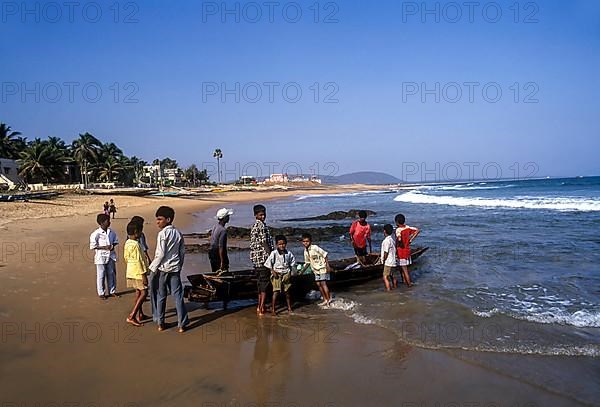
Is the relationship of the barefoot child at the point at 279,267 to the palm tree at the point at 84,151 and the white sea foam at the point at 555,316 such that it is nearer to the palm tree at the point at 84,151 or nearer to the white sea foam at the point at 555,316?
the white sea foam at the point at 555,316

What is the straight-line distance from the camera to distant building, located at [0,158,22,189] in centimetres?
5014

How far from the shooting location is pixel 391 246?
909 cm

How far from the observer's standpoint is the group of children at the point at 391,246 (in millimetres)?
9047

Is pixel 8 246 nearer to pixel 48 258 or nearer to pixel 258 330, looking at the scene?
pixel 48 258

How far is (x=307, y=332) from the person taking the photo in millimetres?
6367

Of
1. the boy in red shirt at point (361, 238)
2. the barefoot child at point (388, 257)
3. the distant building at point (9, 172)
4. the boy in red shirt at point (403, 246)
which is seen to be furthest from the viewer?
the distant building at point (9, 172)

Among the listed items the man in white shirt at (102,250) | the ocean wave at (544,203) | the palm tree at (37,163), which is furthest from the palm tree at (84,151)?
the man in white shirt at (102,250)

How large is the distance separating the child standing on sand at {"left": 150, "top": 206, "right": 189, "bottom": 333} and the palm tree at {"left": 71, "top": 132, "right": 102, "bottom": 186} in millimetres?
64237

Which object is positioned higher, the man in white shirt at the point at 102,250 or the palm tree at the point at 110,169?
the palm tree at the point at 110,169

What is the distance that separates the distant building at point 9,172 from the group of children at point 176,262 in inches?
2052

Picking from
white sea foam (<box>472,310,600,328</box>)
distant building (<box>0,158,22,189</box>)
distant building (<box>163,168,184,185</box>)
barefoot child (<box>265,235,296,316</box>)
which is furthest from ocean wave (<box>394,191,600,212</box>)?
distant building (<box>163,168,184,185</box>)

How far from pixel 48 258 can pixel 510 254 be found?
44.8 feet

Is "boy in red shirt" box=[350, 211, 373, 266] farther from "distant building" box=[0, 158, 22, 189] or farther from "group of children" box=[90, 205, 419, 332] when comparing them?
"distant building" box=[0, 158, 22, 189]

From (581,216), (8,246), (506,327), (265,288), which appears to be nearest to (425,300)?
(506,327)
